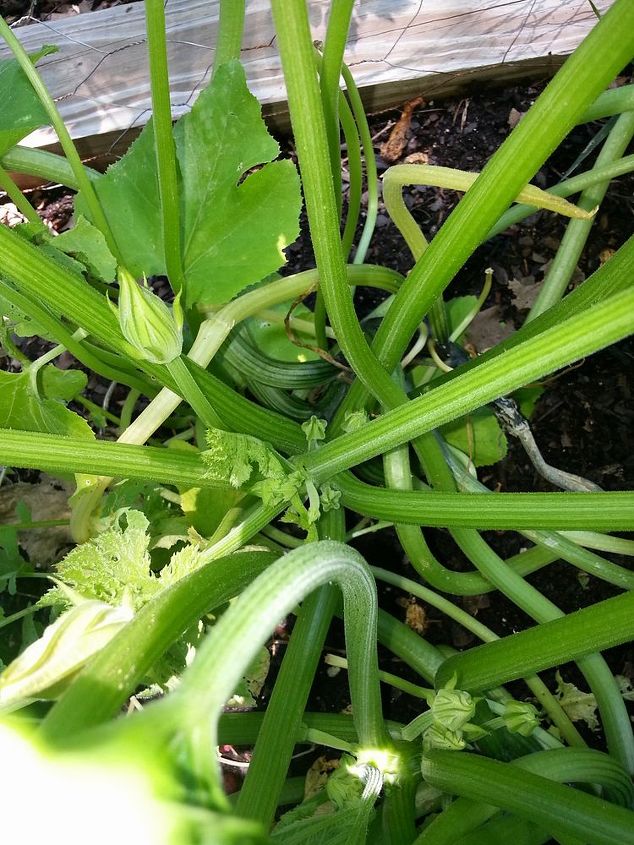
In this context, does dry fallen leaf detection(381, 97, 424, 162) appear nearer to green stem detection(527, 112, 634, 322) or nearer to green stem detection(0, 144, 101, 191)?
green stem detection(527, 112, 634, 322)

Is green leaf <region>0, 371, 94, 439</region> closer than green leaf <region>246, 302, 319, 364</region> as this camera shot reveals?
Yes

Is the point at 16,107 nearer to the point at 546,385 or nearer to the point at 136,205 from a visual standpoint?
the point at 136,205

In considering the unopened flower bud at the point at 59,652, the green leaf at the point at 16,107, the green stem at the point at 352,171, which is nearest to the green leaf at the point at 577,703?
the green stem at the point at 352,171

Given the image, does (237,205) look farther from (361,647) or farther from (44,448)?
(361,647)

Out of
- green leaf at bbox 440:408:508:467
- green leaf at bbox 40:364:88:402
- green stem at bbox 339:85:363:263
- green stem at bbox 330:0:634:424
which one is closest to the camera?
green stem at bbox 330:0:634:424

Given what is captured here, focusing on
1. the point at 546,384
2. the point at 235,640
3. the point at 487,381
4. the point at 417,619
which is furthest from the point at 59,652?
the point at 546,384

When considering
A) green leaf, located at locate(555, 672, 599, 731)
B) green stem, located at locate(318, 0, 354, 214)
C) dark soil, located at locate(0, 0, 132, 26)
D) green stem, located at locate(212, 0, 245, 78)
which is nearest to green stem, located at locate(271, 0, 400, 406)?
green stem, located at locate(318, 0, 354, 214)

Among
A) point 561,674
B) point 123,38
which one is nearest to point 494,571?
point 561,674
